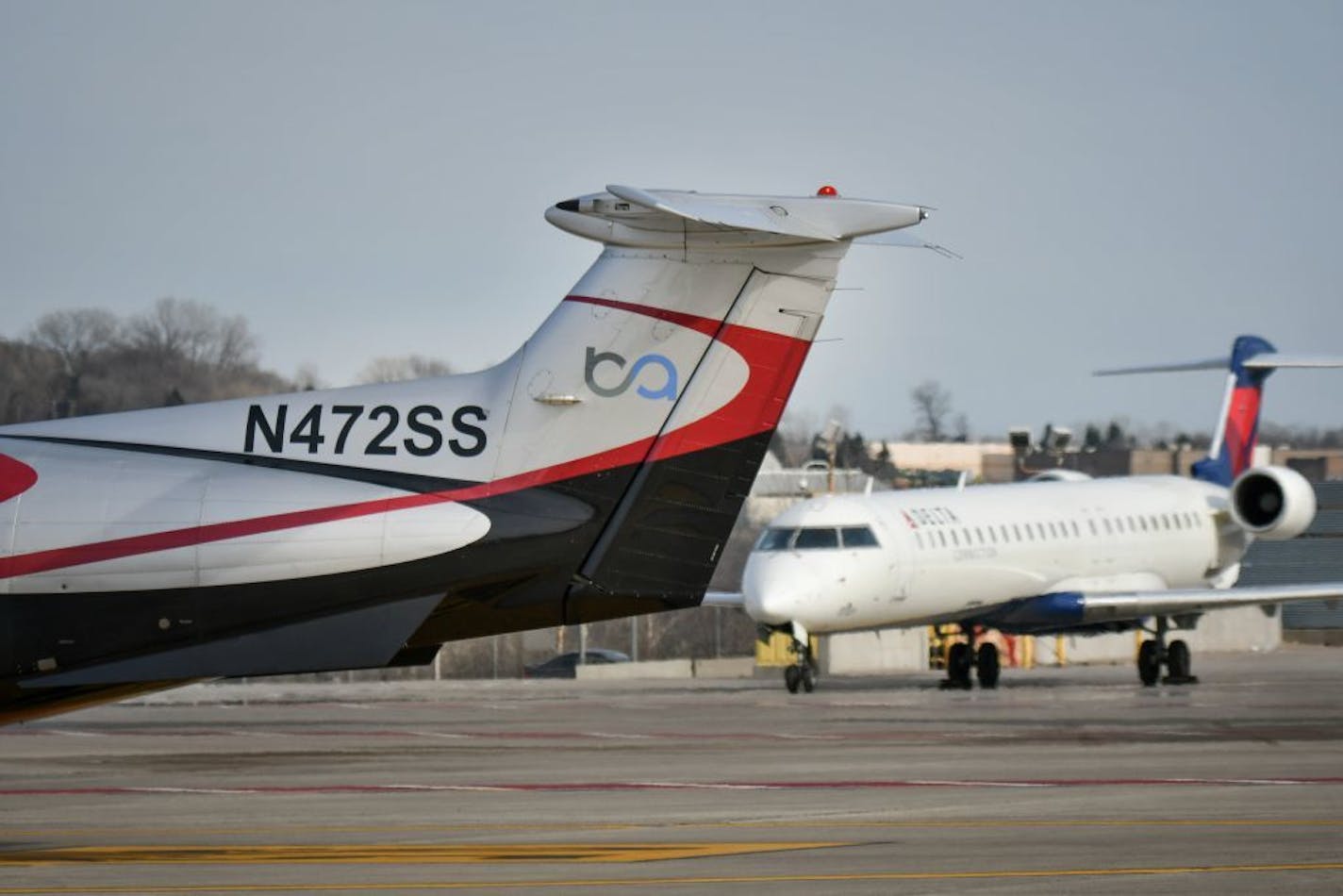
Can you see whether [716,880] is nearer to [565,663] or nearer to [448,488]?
[448,488]

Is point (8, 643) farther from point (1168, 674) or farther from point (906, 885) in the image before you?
point (1168, 674)

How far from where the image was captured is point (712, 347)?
42.2ft

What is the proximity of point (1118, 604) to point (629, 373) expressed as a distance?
26.3 m

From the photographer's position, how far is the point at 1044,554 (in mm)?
37938

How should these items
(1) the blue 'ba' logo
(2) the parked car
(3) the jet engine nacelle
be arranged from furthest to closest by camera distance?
(2) the parked car, (3) the jet engine nacelle, (1) the blue 'ba' logo

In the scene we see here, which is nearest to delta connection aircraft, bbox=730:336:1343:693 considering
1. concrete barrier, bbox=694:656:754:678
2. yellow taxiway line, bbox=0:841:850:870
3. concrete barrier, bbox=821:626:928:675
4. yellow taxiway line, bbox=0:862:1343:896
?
concrete barrier, bbox=821:626:928:675

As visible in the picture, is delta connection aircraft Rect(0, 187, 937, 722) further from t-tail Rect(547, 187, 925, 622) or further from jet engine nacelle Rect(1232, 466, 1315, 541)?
jet engine nacelle Rect(1232, 466, 1315, 541)

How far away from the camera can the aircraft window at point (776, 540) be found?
115 ft

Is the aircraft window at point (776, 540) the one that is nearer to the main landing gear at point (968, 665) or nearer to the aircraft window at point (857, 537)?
the aircraft window at point (857, 537)

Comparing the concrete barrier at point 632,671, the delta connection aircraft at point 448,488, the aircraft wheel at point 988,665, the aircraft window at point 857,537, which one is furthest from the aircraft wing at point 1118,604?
A: the delta connection aircraft at point 448,488

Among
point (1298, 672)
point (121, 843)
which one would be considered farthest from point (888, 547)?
point (121, 843)

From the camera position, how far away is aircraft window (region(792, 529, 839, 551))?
34.6 metres

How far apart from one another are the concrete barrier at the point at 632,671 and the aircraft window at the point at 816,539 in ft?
39.3

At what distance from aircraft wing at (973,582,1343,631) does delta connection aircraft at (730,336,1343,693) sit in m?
0.03
